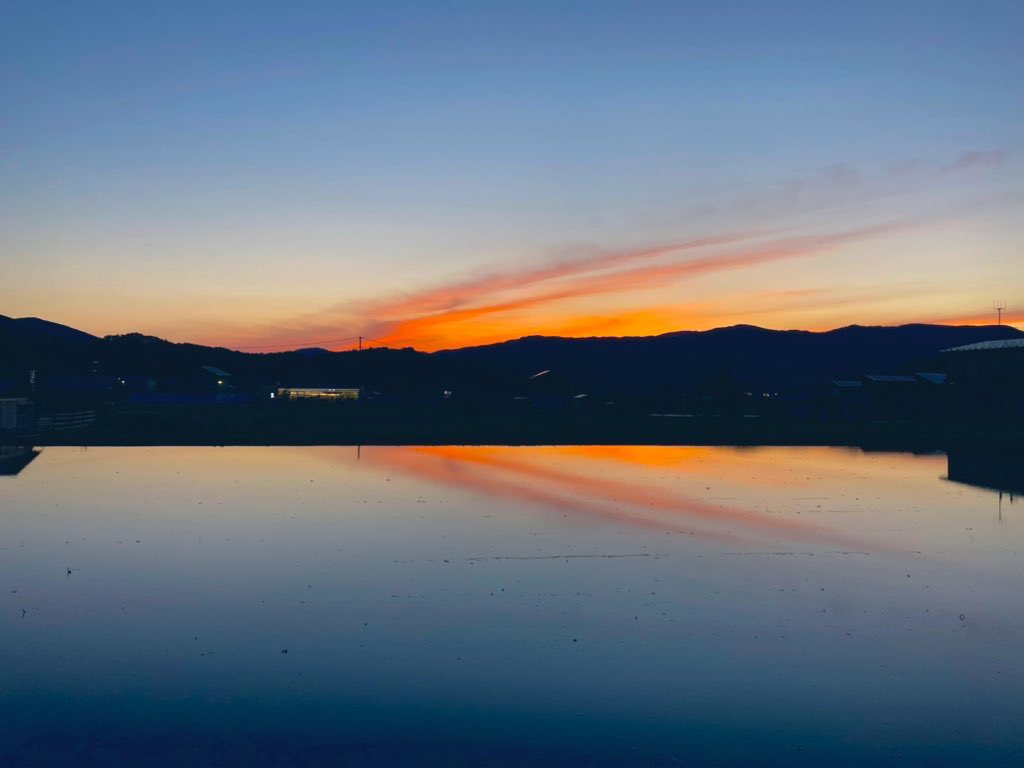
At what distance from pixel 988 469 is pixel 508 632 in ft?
112

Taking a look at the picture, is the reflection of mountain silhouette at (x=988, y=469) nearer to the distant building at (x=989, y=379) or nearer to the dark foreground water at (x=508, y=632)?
the dark foreground water at (x=508, y=632)

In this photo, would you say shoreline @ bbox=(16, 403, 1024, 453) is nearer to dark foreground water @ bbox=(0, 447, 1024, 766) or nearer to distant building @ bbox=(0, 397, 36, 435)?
distant building @ bbox=(0, 397, 36, 435)

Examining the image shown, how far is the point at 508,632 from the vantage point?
12945 mm

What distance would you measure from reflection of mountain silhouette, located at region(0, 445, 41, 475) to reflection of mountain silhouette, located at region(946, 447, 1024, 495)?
4081 cm

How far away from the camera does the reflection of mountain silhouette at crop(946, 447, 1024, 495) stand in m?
32.6

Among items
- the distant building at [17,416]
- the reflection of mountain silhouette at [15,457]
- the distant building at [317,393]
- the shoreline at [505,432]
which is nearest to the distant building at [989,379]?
the shoreline at [505,432]

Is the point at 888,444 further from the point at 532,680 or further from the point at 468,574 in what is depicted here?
the point at 532,680

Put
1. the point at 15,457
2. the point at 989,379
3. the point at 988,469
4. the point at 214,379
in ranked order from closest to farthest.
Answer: the point at 988,469
the point at 15,457
the point at 989,379
the point at 214,379

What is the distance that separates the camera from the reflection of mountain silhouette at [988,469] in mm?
32594

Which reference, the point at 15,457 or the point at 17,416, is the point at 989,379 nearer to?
the point at 15,457

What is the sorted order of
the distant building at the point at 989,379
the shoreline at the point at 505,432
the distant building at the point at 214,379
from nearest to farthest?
the shoreline at the point at 505,432 < the distant building at the point at 989,379 < the distant building at the point at 214,379

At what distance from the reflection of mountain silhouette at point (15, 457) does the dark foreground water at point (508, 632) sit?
42.6 feet

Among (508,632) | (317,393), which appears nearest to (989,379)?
(508,632)

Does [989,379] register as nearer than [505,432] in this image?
No
